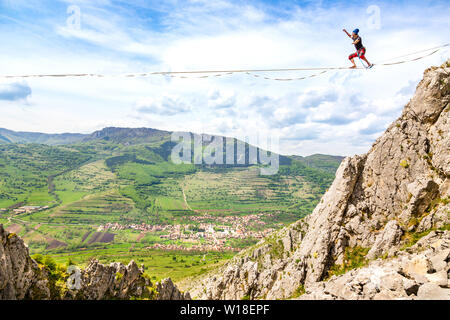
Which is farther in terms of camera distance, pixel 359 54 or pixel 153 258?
pixel 153 258

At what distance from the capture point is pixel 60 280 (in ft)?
67.5

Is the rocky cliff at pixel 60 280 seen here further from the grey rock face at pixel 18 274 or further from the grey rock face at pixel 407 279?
the grey rock face at pixel 407 279

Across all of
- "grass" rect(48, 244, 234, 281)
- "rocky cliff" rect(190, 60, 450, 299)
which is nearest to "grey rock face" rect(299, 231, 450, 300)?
"rocky cliff" rect(190, 60, 450, 299)

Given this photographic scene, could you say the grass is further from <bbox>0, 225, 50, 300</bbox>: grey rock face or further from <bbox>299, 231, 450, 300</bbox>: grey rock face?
<bbox>299, 231, 450, 300</bbox>: grey rock face

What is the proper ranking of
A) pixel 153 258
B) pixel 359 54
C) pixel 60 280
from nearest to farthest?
pixel 359 54, pixel 60 280, pixel 153 258

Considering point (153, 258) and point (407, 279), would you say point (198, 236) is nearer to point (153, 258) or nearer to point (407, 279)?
point (153, 258)

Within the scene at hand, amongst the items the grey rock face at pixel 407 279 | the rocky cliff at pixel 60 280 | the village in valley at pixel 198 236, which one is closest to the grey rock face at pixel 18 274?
the rocky cliff at pixel 60 280

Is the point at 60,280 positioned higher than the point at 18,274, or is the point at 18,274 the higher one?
the point at 18,274

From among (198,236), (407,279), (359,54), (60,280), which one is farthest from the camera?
(198,236)

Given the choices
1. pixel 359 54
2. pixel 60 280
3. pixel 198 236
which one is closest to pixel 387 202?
pixel 359 54

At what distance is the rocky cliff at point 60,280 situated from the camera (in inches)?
613
